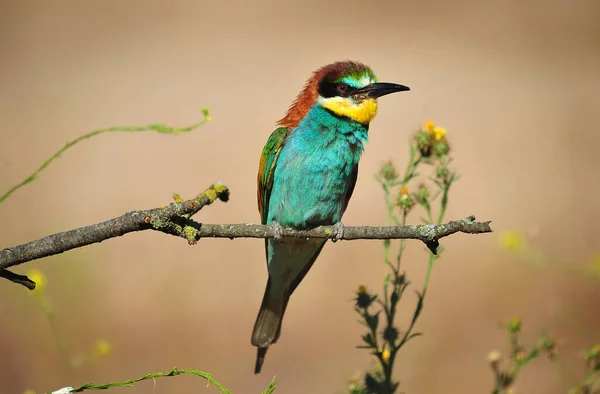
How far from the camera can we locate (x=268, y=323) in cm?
234

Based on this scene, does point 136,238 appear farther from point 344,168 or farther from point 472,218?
point 472,218

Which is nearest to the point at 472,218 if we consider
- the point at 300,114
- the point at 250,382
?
the point at 300,114

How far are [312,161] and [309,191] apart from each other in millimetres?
91

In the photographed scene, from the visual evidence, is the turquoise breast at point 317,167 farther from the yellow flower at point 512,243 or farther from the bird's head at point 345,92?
the yellow flower at point 512,243

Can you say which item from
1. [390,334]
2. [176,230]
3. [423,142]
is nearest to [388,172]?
[423,142]

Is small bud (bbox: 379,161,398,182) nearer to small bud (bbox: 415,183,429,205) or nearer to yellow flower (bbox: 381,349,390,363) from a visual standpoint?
small bud (bbox: 415,183,429,205)

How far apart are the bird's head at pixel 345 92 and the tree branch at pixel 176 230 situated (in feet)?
3.37

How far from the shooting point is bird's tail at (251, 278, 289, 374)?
228 cm

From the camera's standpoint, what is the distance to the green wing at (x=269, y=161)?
246cm

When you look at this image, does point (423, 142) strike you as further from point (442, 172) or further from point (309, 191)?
A: point (309, 191)

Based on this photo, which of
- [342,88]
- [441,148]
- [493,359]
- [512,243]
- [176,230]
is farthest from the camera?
[342,88]

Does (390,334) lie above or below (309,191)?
below

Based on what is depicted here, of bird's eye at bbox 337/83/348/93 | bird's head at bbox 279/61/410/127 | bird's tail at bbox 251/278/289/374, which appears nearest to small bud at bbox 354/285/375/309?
bird's tail at bbox 251/278/289/374

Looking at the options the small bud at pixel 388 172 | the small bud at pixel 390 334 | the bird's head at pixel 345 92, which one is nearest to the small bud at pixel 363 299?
the small bud at pixel 390 334
